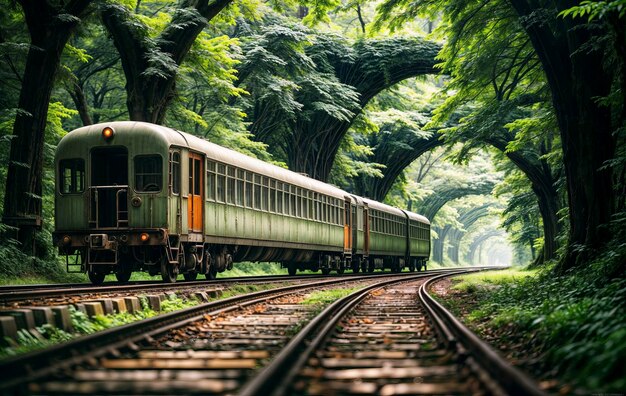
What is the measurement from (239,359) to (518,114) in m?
20.4

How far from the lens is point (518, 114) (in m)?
24.4

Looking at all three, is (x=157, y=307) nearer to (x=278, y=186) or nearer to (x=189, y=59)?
(x=278, y=186)

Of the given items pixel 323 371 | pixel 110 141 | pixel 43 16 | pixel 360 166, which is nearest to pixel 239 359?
pixel 323 371

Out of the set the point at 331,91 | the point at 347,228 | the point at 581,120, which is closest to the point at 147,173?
the point at 581,120

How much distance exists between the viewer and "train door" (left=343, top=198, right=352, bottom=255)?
27.2m

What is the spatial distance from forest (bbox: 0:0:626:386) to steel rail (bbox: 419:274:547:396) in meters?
0.61

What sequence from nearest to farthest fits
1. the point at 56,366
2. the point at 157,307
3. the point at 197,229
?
1. the point at 56,366
2. the point at 157,307
3. the point at 197,229

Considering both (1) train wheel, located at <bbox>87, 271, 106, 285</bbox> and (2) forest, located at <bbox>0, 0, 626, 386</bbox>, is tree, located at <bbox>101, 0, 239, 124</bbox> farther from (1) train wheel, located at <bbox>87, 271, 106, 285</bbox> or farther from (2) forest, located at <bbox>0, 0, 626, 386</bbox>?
(1) train wheel, located at <bbox>87, 271, 106, 285</bbox>

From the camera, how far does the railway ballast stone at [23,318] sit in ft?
22.6

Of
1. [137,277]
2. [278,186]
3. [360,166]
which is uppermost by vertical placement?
[360,166]

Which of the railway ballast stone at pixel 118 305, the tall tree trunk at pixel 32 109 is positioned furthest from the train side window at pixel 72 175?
the railway ballast stone at pixel 118 305

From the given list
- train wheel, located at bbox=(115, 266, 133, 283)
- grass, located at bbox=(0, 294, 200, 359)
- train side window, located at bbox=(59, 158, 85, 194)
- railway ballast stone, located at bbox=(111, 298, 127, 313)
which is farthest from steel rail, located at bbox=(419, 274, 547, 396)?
train side window, located at bbox=(59, 158, 85, 194)

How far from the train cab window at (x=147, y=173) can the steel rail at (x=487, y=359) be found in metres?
7.52

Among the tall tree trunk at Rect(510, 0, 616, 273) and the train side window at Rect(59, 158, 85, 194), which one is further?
the train side window at Rect(59, 158, 85, 194)
